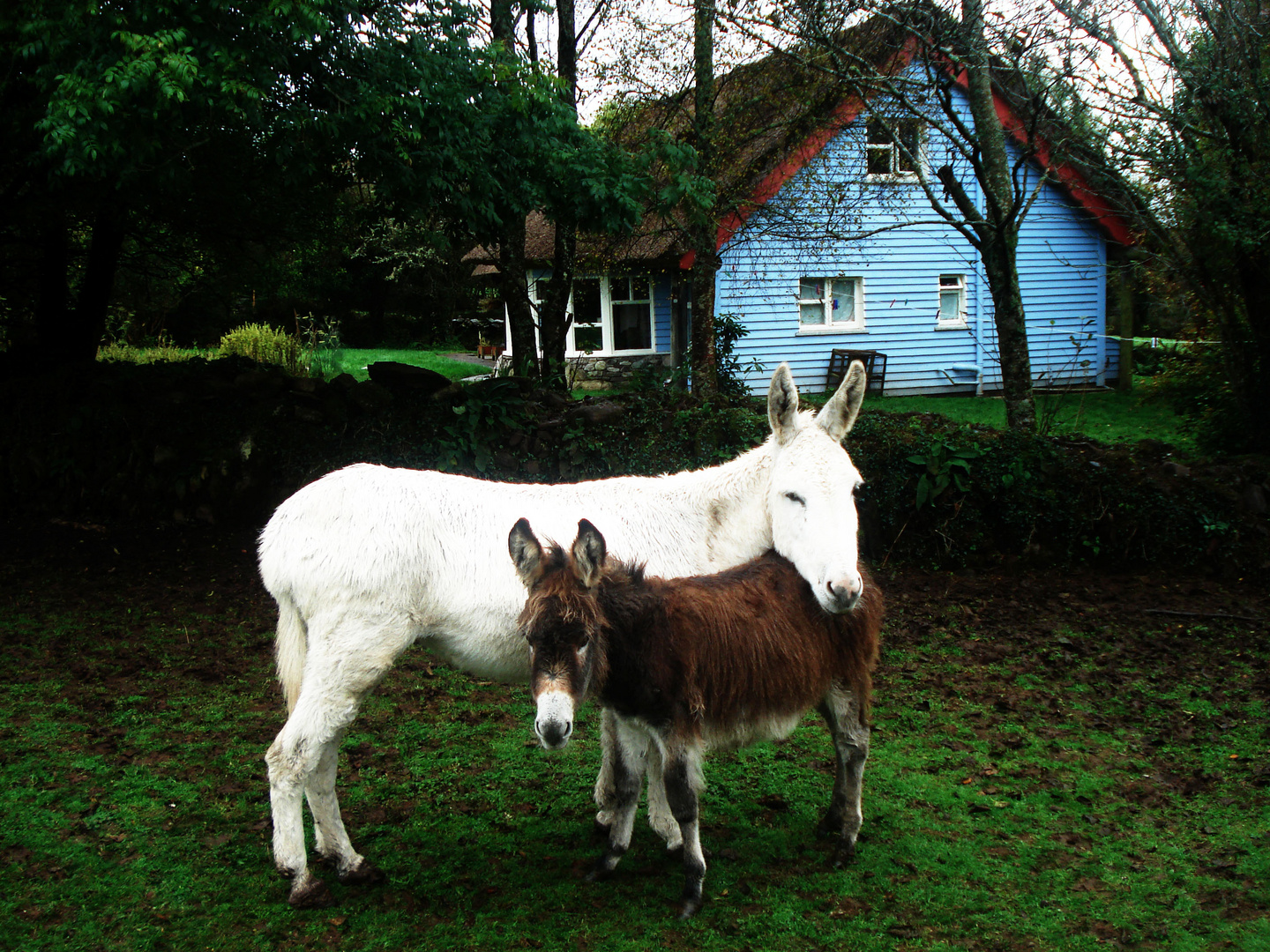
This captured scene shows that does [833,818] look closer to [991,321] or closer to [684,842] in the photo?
[684,842]

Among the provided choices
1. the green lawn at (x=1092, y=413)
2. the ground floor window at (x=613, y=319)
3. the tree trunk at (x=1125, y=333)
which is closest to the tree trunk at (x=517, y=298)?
the green lawn at (x=1092, y=413)

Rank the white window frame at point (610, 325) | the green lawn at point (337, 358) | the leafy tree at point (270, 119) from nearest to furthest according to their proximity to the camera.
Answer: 1. the leafy tree at point (270, 119)
2. the green lawn at point (337, 358)
3. the white window frame at point (610, 325)

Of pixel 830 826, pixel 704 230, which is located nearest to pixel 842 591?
pixel 830 826

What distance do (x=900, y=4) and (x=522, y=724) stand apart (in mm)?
8181

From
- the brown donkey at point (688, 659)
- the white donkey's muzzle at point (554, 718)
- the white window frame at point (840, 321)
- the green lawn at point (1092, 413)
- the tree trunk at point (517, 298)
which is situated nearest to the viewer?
the white donkey's muzzle at point (554, 718)

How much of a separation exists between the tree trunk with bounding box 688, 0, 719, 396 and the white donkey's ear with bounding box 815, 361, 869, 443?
19.0ft

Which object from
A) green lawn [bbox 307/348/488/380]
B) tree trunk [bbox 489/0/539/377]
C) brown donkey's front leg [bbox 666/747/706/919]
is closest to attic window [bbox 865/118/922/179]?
tree trunk [bbox 489/0/539/377]

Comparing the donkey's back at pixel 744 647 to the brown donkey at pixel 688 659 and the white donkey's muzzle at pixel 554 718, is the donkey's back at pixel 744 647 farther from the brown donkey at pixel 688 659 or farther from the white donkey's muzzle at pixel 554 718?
the white donkey's muzzle at pixel 554 718

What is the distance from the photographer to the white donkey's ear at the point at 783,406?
427 cm

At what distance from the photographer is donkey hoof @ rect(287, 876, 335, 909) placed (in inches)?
143

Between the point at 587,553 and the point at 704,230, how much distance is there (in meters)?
9.25

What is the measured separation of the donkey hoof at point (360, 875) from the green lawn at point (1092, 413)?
31.7 ft

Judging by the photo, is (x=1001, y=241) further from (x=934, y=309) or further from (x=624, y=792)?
(x=934, y=309)

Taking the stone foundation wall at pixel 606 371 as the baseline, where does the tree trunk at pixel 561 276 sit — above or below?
above
